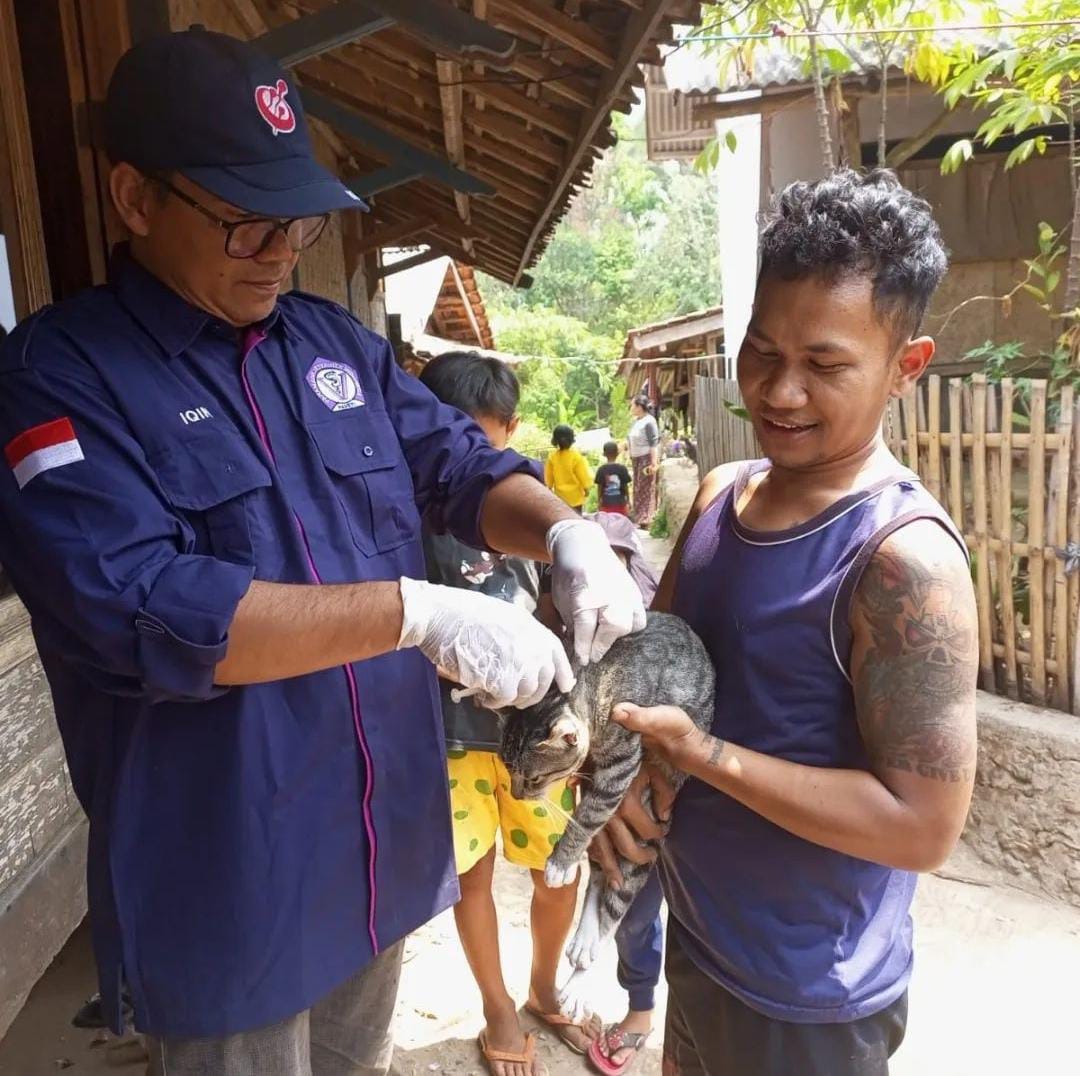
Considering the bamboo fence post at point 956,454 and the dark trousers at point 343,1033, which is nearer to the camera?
the dark trousers at point 343,1033

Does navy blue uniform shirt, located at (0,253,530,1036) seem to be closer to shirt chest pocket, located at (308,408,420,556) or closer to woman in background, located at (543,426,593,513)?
shirt chest pocket, located at (308,408,420,556)

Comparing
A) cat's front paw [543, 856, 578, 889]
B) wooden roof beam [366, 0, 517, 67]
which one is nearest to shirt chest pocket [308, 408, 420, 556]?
cat's front paw [543, 856, 578, 889]

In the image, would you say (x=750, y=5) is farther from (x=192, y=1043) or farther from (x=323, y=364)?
(x=192, y=1043)

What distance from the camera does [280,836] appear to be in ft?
5.39

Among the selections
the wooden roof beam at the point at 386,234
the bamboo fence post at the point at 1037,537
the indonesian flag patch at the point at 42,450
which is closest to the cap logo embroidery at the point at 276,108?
the indonesian flag patch at the point at 42,450

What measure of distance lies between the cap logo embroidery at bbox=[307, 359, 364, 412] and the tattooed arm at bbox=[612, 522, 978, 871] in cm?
101

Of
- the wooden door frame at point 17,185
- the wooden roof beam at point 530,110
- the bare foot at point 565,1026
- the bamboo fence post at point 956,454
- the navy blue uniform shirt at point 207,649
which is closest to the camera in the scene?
the navy blue uniform shirt at point 207,649

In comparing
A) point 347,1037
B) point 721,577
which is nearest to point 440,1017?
point 347,1037

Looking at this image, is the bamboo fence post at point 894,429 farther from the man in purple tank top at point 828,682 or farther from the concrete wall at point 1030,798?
the man in purple tank top at point 828,682

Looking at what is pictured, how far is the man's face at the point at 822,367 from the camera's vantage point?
1529 mm

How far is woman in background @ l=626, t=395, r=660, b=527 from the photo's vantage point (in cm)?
1415

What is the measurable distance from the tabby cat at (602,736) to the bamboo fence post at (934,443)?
3.53m

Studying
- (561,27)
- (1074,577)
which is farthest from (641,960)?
(561,27)

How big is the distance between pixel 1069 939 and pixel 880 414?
3444 mm
